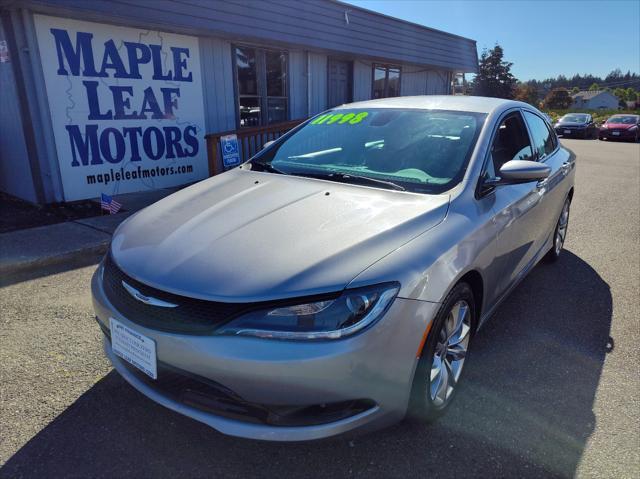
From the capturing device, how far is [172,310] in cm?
191

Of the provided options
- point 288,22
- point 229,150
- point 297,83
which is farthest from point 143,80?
point 297,83

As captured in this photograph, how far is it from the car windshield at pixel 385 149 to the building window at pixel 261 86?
556 cm

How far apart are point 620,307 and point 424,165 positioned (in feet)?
7.59

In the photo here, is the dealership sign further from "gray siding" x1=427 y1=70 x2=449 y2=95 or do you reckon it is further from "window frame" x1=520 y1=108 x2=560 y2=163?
"gray siding" x1=427 y1=70 x2=449 y2=95

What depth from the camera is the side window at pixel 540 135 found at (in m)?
3.90

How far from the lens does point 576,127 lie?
83.6 ft

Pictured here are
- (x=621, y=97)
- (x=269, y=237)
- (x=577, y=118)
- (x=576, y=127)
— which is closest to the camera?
(x=269, y=237)

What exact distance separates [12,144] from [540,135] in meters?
6.70

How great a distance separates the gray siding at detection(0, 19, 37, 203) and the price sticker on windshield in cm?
448

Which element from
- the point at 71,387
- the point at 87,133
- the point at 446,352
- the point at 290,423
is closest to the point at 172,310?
the point at 290,423

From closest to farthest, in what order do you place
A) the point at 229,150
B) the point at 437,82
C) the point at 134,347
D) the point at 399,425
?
the point at 134,347 < the point at 399,425 < the point at 229,150 < the point at 437,82

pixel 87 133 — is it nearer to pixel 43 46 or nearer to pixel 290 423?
pixel 43 46

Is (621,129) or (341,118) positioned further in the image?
(621,129)

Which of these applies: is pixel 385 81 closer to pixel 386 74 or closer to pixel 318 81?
pixel 386 74
